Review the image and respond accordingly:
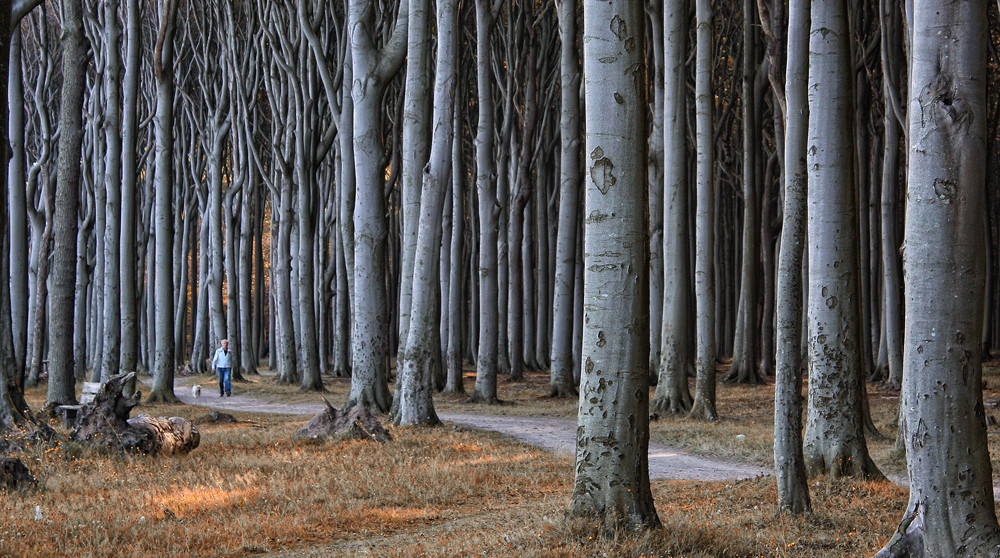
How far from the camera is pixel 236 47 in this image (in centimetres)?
2166

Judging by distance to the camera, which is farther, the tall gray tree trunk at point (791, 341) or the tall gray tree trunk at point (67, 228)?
the tall gray tree trunk at point (67, 228)

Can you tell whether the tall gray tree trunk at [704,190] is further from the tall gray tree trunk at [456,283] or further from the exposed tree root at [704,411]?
the tall gray tree trunk at [456,283]

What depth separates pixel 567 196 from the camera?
16.4 metres

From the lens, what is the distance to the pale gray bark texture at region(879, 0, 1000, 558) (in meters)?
4.26

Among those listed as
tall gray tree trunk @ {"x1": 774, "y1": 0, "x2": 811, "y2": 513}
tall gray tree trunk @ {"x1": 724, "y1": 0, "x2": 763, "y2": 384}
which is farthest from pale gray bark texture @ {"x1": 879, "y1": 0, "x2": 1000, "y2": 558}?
tall gray tree trunk @ {"x1": 724, "y1": 0, "x2": 763, "y2": 384}

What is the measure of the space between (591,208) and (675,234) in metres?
8.31

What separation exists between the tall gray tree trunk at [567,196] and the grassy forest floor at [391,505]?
612cm

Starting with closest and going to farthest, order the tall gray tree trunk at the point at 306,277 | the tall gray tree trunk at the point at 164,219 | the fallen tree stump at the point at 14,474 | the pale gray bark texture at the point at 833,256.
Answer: the fallen tree stump at the point at 14,474, the pale gray bark texture at the point at 833,256, the tall gray tree trunk at the point at 164,219, the tall gray tree trunk at the point at 306,277

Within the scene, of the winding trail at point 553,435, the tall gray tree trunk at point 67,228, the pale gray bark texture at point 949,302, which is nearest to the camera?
the pale gray bark texture at point 949,302

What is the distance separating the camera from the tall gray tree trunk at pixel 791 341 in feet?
18.4

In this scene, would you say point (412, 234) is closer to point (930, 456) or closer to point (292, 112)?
point (930, 456)

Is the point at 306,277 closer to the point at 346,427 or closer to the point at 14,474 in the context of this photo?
the point at 346,427

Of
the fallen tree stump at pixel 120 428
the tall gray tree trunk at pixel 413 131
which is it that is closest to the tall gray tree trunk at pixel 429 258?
the tall gray tree trunk at pixel 413 131

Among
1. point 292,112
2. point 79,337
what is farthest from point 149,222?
point 292,112
